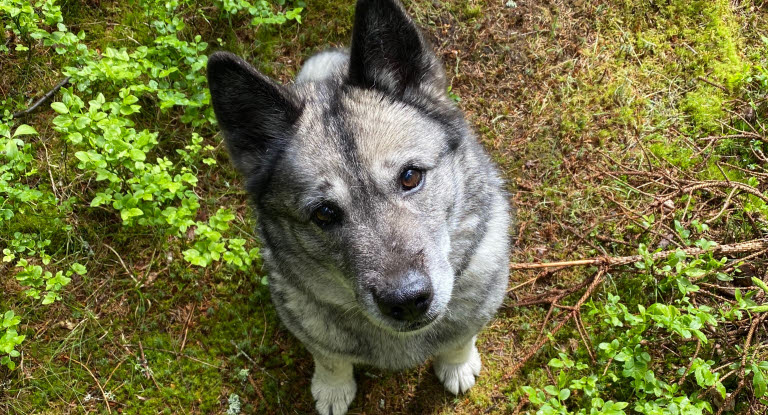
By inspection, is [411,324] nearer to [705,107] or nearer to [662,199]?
[662,199]

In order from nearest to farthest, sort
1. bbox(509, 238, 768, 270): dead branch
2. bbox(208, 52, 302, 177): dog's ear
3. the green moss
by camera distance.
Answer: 1. bbox(208, 52, 302, 177): dog's ear
2. bbox(509, 238, 768, 270): dead branch
3. the green moss

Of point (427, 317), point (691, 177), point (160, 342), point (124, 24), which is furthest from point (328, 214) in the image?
point (124, 24)

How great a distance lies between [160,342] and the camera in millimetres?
4133

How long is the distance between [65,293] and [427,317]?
3.12 m

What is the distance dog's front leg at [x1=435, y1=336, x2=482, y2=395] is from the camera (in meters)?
3.75

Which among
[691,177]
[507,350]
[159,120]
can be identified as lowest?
[507,350]

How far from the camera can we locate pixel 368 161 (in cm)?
247

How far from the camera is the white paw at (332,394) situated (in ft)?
12.3

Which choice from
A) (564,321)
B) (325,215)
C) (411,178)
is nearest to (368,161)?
(411,178)

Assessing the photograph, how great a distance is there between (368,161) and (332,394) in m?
1.96

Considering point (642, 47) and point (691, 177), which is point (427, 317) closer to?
point (691, 177)

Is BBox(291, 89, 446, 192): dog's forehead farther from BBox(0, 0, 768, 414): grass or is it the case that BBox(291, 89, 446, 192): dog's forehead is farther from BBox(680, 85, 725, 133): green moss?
BBox(680, 85, 725, 133): green moss

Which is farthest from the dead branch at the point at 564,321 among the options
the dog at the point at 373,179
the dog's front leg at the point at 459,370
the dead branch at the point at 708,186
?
the dog at the point at 373,179

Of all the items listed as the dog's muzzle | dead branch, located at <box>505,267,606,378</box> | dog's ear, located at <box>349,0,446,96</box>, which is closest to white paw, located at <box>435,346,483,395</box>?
dead branch, located at <box>505,267,606,378</box>
